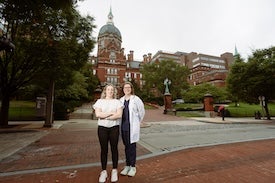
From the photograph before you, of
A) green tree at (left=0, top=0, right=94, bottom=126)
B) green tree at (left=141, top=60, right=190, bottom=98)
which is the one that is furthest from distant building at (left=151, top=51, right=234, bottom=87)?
green tree at (left=0, top=0, right=94, bottom=126)

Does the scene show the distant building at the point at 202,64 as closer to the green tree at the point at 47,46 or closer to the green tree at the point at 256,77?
the green tree at the point at 256,77

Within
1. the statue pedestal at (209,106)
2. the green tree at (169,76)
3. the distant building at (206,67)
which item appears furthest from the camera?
the distant building at (206,67)

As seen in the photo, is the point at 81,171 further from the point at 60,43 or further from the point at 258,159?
the point at 60,43

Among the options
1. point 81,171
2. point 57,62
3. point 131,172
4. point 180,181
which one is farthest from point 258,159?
point 57,62

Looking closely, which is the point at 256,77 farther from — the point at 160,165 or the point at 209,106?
the point at 160,165

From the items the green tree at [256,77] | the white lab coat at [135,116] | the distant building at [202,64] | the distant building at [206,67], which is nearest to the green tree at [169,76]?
the green tree at [256,77]

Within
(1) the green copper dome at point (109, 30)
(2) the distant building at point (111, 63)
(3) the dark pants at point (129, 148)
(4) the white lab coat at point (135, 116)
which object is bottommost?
(3) the dark pants at point (129, 148)

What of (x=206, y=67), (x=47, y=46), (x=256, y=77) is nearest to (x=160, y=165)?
(x=47, y=46)

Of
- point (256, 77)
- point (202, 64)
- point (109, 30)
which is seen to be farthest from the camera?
point (202, 64)

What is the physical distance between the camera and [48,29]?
11891 mm

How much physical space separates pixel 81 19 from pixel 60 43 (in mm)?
2485

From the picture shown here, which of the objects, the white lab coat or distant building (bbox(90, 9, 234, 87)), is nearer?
the white lab coat

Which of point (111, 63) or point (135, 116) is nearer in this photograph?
point (135, 116)

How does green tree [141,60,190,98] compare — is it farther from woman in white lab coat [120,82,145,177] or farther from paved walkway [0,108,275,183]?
woman in white lab coat [120,82,145,177]
